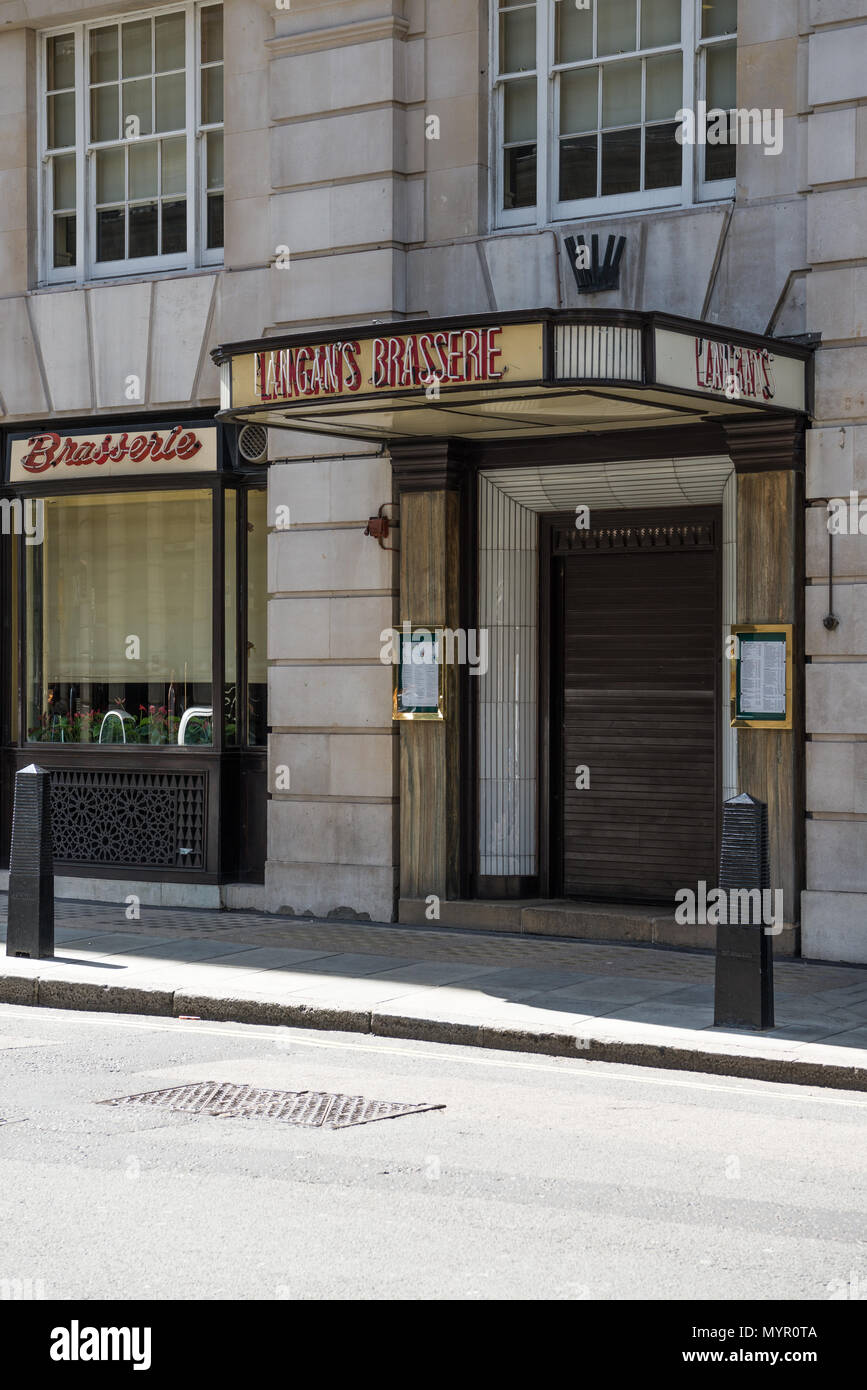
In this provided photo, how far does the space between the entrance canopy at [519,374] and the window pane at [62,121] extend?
15.4 feet

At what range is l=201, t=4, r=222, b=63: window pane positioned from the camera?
14609mm

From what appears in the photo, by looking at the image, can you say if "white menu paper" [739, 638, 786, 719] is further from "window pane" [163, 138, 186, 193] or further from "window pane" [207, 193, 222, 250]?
"window pane" [163, 138, 186, 193]

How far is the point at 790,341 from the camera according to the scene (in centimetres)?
1153

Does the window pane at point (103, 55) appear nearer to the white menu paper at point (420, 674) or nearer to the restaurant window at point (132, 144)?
the restaurant window at point (132, 144)

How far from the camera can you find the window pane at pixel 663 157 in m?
12.5

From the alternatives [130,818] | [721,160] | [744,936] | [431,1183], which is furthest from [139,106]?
[431,1183]

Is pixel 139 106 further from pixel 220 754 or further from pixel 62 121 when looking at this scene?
pixel 220 754

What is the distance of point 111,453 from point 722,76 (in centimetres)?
584

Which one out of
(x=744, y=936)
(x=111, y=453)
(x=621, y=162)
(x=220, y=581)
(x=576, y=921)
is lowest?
(x=576, y=921)

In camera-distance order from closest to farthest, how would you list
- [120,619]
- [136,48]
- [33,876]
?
[33,876]
[136,48]
[120,619]

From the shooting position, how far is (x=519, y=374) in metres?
10.3

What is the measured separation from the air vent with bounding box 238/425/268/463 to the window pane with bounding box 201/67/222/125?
8.73ft
